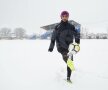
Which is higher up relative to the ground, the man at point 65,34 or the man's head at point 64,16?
the man's head at point 64,16

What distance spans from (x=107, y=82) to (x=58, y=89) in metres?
1.29

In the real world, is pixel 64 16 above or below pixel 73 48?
above

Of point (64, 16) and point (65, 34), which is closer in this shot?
point (64, 16)

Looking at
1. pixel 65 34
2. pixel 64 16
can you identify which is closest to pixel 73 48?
pixel 65 34

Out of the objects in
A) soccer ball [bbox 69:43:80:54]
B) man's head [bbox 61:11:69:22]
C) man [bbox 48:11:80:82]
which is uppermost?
man's head [bbox 61:11:69:22]

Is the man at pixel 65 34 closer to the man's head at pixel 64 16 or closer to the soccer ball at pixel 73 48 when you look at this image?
the man's head at pixel 64 16

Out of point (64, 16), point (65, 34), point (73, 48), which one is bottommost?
point (73, 48)

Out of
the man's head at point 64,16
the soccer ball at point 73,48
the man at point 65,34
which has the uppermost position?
the man's head at point 64,16

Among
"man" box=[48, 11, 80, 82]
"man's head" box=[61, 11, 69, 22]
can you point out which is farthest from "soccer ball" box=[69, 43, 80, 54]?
"man's head" box=[61, 11, 69, 22]

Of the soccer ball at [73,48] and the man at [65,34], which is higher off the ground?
the man at [65,34]

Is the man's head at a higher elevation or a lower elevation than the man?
higher

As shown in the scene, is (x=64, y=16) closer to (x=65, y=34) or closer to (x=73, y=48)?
(x=65, y=34)

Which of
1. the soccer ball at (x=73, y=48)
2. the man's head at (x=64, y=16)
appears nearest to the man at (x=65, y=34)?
the man's head at (x=64, y=16)

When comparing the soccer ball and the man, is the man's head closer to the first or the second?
the man
